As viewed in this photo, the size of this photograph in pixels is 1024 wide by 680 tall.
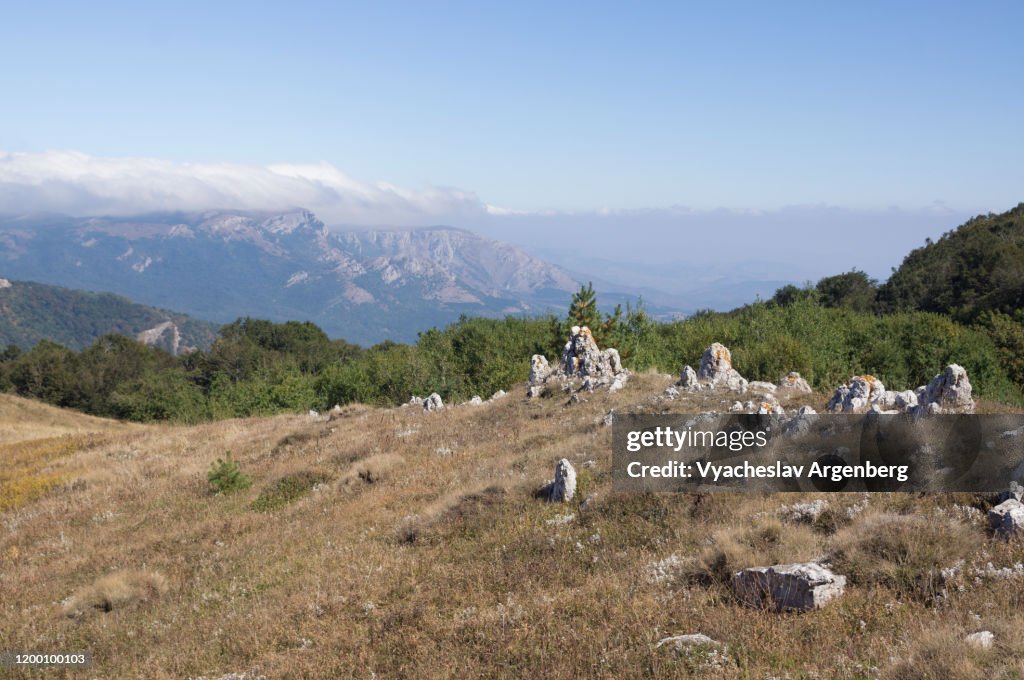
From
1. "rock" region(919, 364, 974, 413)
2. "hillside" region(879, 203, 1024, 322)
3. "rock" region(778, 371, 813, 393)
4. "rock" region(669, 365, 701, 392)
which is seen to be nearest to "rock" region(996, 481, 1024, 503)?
"rock" region(919, 364, 974, 413)

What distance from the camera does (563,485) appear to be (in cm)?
1378

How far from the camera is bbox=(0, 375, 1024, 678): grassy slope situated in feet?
24.1

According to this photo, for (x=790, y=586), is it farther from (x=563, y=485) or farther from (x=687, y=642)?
(x=563, y=485)

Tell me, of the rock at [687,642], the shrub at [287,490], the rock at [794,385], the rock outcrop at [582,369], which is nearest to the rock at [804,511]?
the rock at [687,642]

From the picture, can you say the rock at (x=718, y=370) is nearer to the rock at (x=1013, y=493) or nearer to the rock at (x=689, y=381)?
the rock at (x=689, y=381)

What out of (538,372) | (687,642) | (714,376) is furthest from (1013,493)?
(538,372)

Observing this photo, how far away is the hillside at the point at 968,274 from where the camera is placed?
6550 centimetres

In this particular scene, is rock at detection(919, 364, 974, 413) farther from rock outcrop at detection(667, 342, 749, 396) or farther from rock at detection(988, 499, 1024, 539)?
rock outcrop at detection(667, 342, 749, 396)

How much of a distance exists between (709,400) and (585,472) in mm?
7462

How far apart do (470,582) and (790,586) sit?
5.27 m

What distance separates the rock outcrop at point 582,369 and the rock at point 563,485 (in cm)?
1257

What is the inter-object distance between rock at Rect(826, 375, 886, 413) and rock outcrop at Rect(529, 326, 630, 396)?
10.3 metres

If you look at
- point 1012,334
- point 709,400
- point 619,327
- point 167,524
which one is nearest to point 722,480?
point 709,400

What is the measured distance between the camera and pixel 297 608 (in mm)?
10539
